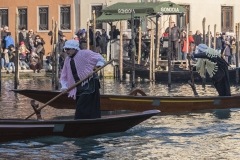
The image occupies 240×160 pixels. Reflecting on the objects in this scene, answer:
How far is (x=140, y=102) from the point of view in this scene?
19.9 metres

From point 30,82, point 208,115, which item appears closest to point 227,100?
point 208,115

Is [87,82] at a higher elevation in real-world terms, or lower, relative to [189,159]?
higher

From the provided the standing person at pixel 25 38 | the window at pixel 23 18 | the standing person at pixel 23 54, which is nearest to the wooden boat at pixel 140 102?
the standing person at pixel 23 54

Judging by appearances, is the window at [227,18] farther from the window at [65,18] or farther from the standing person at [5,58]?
the standing person at [5,58]

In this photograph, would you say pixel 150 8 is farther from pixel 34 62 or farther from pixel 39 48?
pixel 34 62

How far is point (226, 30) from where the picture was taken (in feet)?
142

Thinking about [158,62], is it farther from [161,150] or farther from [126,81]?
[161,150]

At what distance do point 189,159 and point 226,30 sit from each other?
96.0 ft

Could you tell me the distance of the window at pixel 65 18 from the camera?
1683 inches

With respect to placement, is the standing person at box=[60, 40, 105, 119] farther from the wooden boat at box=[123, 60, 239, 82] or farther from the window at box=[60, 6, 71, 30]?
the window at box=[60, 6, 71, 30]

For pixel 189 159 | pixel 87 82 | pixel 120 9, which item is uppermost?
pixel 120 9

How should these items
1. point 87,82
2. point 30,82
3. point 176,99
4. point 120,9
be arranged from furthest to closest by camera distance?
point 120,9 → point 30,82 → point 176,99 → point 87,82

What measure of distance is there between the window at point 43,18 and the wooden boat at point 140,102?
23.3m

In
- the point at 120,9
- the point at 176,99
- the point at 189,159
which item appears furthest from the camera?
the point at 120,9
